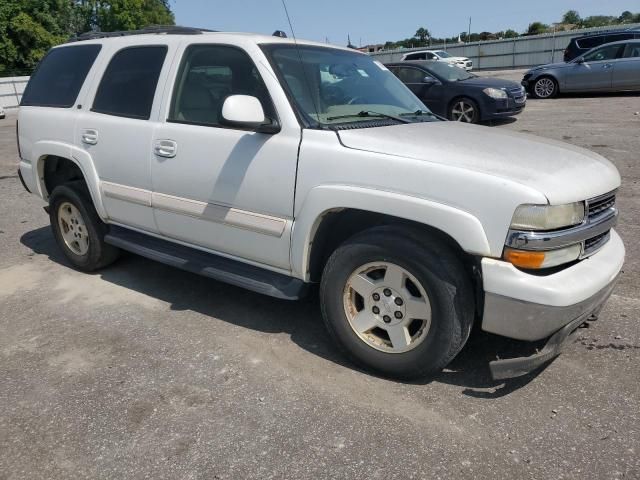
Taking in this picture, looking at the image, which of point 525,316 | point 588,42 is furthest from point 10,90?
point 525,316

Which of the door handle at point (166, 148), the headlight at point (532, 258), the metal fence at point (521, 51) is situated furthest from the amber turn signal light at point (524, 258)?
the metal fence at point (521, 51)

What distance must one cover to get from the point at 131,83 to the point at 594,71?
602 inches

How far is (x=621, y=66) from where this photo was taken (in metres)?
15.5

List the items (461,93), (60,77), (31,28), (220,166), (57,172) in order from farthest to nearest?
(31,28) → (461,93) → (57,172) → (60,77) → (220,166)

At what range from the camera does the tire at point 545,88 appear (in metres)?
16.8

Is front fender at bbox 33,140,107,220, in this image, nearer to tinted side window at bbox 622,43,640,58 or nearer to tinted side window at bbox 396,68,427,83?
tinted side window at bbox 396,68,427,83

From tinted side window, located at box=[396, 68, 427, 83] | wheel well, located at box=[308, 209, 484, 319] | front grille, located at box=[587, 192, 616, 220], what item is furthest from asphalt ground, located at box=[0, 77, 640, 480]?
tinted side window, located at box=[396, 68, 427, 83]

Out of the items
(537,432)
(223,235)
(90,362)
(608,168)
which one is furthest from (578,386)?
(90,362)

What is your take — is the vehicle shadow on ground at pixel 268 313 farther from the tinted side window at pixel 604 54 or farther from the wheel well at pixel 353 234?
the tinted side window at pixel 604 54

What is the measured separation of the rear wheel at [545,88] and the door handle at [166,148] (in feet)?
51.5

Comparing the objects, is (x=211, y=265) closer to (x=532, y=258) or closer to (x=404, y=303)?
(x=404, y=303)

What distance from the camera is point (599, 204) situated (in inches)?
118

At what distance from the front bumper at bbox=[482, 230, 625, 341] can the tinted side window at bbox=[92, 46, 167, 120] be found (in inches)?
108

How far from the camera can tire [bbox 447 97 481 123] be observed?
1199 cm
